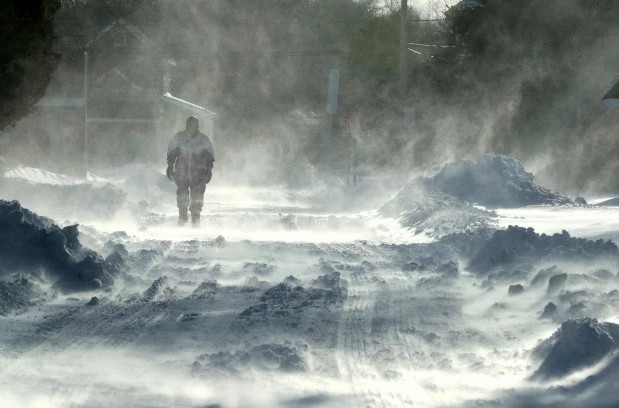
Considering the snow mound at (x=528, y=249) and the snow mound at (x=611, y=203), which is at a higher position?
the snow mound at (x=528, y=249)

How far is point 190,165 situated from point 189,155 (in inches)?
7.2

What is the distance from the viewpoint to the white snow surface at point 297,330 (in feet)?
19.9

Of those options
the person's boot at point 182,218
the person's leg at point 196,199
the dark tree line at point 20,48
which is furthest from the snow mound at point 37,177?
the person's leg at point 196,199

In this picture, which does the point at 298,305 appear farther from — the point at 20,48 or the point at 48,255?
the point at 20,48

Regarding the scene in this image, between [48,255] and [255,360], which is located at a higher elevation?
[255,360]

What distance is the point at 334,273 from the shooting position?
11.4 metres

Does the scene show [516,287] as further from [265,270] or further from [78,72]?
[78,72]

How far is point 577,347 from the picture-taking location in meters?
6.50

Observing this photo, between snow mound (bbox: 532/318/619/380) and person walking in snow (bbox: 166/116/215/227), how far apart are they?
12.5 meters

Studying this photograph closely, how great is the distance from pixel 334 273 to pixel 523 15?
31985 millimetres

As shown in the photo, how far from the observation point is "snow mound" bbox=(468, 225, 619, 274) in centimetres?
1124

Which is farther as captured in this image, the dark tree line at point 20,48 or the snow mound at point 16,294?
the dark tree line at point 20,48

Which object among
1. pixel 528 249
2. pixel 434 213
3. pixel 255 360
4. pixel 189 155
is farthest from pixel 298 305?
pixel 434 213

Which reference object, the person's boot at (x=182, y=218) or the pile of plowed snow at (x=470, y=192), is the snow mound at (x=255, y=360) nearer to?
the person's boot at (x=182, y=218)
